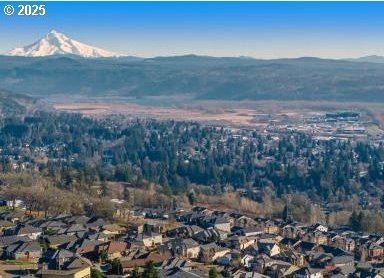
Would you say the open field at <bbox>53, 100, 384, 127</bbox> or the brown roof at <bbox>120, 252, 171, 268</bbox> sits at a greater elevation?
the brown roof at <bbox>120, 252, 171, 268</bbox>

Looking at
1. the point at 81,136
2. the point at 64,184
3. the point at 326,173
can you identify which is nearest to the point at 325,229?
the point at 64,184

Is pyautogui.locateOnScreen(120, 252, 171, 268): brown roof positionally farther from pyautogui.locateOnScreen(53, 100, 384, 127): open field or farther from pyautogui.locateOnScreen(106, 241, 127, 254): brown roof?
pyautogui.locateOnScreen(53, 100, 384, 127): open field

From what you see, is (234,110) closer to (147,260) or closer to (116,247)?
(116,247)

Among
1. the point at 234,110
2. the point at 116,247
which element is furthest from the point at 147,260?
the point at 234,110

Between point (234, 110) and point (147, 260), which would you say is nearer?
point (147, 260)

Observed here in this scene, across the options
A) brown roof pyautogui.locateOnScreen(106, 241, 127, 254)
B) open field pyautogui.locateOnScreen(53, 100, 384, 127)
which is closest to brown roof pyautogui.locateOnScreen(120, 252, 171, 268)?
brown roof pyautogui.locateOnScreen(106, 241, 127, 254)

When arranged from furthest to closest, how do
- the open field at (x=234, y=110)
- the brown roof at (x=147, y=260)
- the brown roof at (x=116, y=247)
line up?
the open field at (x=234, y=110), the brown roof at (x=116, y=247), the brown roof at (x=147, y=260)

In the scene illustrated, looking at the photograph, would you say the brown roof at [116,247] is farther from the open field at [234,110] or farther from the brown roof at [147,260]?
the open field at [234,110]

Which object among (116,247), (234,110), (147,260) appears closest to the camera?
(147,260)

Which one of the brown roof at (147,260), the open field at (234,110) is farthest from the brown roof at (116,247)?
the open field at (234,110)

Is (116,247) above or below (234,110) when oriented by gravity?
above

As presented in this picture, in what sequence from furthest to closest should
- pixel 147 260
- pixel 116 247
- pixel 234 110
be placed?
1. pixel 234 110
2. pixel 116 247
3. pixel 147 260
